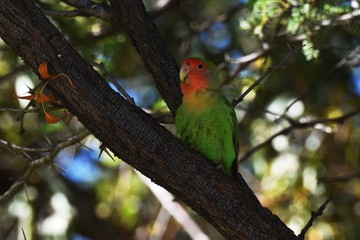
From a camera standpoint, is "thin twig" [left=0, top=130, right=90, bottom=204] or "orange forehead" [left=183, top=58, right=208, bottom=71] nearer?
"thin twig" [left=0, top=130, right=90, bottom=204]

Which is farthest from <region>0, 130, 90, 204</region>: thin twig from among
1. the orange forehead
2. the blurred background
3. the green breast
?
the blurred background

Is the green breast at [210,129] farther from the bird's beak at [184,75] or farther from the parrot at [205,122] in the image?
the bird's beak at [184,75]

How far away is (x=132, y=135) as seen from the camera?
2867mm

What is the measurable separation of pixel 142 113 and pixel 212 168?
0.44 metres

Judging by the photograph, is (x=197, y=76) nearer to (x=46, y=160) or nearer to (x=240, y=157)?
(x=46, y=160)

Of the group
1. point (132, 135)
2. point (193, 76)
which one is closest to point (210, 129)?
point (193, 76)

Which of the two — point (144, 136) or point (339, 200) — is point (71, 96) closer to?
point (144, 136)

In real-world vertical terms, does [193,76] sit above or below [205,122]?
above

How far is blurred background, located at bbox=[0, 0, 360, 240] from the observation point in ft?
16.2

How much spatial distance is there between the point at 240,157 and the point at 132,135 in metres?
2.67

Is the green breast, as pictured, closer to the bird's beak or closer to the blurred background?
the bird's beak

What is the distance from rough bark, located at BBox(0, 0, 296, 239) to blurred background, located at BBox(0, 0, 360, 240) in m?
1.56

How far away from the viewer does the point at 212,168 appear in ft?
9.98

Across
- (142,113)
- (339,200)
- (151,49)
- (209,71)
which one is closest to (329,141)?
(339,200)
